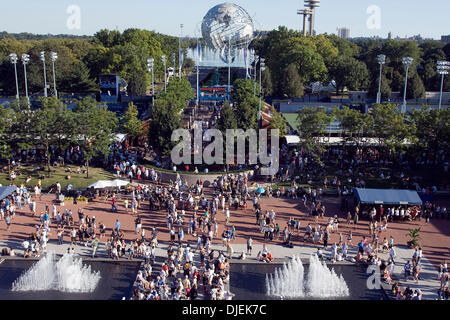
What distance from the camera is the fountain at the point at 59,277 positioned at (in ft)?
58.1

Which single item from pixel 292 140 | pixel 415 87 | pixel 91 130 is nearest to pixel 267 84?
pixel 415 87

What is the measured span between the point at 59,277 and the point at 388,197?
57.5 ft

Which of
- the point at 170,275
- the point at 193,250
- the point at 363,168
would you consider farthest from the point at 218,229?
the point at 363,168

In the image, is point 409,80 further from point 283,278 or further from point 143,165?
point 283,278

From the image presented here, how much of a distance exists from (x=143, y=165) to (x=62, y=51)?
52785 millimetres

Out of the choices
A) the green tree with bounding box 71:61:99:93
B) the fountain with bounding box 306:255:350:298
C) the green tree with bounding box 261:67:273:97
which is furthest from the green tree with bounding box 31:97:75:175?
the green tree with bounding box 71:61:99:93

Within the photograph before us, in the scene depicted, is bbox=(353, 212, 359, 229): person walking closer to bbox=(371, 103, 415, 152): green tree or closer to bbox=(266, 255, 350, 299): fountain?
bbox=(266, 255, 350, 299): fountain

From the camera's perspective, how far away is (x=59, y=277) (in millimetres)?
18422

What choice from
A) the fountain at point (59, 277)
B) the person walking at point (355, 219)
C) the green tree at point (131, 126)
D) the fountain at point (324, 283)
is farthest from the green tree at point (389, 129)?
the fountain at point (59, 277)

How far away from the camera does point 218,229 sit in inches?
955

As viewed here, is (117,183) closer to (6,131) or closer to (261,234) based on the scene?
(6,131)

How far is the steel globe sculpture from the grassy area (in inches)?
2575

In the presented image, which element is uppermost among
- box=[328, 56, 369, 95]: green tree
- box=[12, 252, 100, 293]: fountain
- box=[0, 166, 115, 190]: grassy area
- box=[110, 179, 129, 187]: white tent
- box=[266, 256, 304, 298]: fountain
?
box=[328, 56, 369, 95]: green tree

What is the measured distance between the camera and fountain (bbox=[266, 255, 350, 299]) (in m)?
17.6
